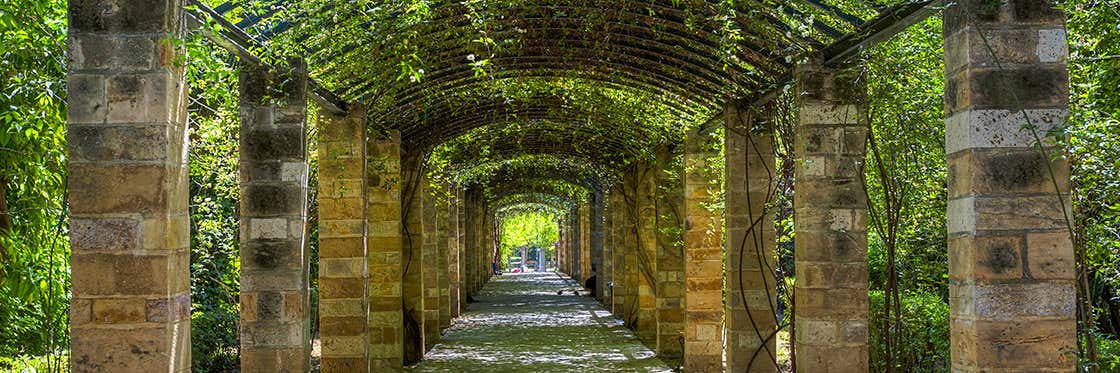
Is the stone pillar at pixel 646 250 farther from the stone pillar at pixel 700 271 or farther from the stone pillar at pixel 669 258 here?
the stone pillar at pixel 700 271

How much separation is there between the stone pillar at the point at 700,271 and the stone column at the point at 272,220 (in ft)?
16.7

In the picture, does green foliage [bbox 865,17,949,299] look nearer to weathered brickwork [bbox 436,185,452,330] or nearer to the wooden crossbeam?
the wooden crossbeam

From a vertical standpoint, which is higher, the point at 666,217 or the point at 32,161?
the point at 32,161

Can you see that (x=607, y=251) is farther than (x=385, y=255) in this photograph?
Yes

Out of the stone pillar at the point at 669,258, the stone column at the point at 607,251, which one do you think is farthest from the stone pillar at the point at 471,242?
the stone pillar at the point at 669,258

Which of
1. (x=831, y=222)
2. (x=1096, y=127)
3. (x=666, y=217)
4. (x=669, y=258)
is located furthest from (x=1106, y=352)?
(x=669, y=258)

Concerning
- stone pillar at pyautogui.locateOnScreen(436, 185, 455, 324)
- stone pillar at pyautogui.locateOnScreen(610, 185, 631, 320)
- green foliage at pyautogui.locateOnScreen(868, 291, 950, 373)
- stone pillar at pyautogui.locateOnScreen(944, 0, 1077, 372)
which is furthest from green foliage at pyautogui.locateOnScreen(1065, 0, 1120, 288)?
stone pillar at pyautogui.locateOnScreen(436, 185, 455, 324)

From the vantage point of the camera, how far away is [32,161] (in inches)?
226

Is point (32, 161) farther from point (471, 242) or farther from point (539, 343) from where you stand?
point (471, 242)

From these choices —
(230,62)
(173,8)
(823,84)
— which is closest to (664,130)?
(823,84)

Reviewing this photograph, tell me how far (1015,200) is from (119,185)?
137 inches

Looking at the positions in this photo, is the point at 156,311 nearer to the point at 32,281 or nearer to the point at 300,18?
the point at 300,18

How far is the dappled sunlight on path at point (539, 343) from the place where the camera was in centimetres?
1123

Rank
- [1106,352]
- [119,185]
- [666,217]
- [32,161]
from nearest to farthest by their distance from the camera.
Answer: [119,185], [32,161], [1106,352], [666,217]
